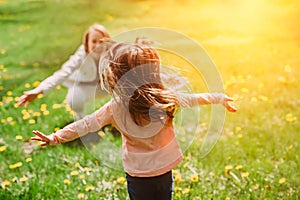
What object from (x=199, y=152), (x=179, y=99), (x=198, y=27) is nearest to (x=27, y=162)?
(x=199, y=152)

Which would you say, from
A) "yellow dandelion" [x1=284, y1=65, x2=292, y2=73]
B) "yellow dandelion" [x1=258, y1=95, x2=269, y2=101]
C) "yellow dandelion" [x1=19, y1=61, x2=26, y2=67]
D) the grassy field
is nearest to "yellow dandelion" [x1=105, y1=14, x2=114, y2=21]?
the grassy field

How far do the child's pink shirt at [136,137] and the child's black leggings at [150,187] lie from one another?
0.03 metres

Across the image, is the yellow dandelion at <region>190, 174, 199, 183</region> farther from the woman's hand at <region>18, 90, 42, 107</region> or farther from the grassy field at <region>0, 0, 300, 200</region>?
the woman's hand at <region>18, 90, 42, 107</region>

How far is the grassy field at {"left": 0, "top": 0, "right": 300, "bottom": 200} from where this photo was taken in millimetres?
2957

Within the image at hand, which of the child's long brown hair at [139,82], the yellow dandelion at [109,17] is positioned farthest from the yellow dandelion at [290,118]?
the yellow dandelion at [109,17]

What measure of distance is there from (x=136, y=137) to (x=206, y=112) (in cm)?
211

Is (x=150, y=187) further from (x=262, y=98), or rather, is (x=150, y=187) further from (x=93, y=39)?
(x=262, y=98)

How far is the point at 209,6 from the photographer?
9.16m

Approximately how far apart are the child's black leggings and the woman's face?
1.79 meters

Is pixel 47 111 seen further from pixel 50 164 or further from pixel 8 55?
pixel 8 55

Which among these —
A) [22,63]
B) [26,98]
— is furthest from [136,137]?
[22,63]

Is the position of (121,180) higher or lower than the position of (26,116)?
higher

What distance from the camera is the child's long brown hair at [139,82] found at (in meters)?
2.02

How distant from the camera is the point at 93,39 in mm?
3781
